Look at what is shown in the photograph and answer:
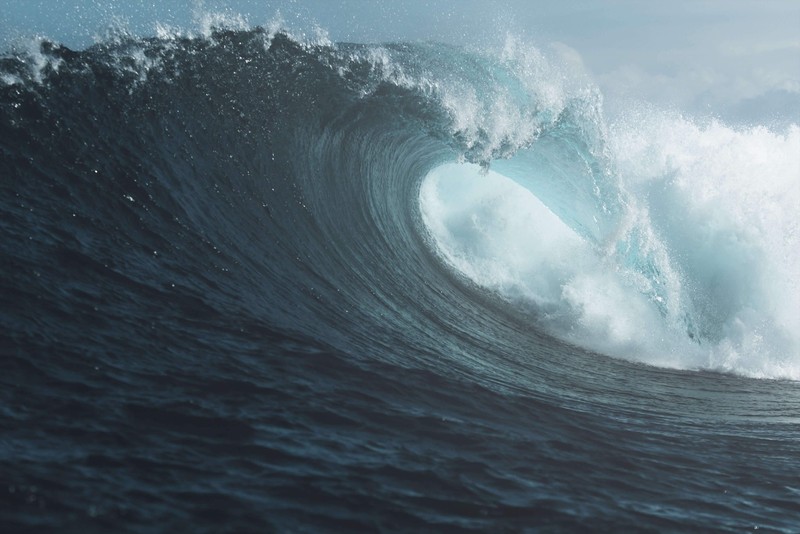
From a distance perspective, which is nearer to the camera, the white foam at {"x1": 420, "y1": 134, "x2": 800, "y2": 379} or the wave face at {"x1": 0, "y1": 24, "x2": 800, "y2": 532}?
the wave face at {"x1": 0, "y1": 24, "x2": 800, "y2": 532}

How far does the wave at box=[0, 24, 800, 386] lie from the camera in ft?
27.8

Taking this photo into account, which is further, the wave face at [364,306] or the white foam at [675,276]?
the white foam at [675,276]

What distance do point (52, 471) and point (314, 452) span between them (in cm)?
143

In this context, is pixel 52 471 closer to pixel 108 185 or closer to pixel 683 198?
pixel 108 185

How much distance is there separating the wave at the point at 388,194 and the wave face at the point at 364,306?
5cm

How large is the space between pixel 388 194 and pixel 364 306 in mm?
6244

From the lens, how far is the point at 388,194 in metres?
14.7

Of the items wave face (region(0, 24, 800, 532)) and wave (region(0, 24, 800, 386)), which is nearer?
wave face (region(0, 24, 800, 532))

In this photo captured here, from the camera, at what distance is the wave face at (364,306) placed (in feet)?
13.6

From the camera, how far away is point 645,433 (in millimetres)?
6582

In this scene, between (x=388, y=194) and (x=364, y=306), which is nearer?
(x=364, y=306)

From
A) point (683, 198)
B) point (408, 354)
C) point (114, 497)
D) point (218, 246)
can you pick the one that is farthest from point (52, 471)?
point (683, 198)

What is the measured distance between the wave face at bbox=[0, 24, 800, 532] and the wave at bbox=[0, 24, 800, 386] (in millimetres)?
54

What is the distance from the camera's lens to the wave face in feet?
13.6
